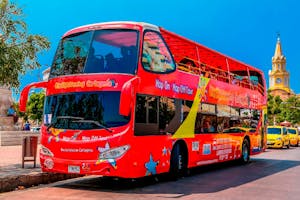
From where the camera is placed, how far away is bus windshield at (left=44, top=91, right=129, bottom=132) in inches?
378

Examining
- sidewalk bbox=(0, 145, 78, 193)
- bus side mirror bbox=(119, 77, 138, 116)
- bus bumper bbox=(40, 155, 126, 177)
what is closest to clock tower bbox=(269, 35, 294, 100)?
sidewalk bbox=(0, 145, 78, 193)

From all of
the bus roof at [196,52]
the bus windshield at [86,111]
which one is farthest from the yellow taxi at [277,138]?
the bus windshield at [86,111]

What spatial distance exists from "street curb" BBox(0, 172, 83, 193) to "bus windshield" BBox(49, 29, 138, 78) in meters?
2.66

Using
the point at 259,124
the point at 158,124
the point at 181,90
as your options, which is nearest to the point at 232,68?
the point at 259,124

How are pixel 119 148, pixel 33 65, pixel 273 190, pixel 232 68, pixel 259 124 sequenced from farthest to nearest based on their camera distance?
pixel 259 124 → pixel 232 68 → pixel 33 65 → pixel 273 190 → pixel 119 148

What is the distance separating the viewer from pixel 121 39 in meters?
10.3

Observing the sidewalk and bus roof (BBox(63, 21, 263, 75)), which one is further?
bus roof (BBox(63, 21, 263, 75))

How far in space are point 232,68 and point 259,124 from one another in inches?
155

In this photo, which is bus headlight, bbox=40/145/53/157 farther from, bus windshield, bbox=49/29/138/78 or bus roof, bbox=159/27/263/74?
bus roof, bbox=159/27/263/74

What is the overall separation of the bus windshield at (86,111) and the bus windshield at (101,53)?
634 mm

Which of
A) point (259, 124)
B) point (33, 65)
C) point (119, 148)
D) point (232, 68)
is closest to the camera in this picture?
point (119, 148)

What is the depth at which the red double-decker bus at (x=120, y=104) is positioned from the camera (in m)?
9.50

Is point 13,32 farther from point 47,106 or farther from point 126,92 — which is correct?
point 126,92

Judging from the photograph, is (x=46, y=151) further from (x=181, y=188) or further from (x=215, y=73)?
(x=215, y=73)
